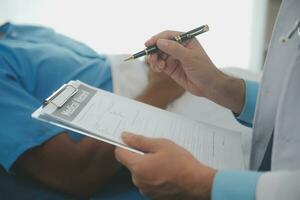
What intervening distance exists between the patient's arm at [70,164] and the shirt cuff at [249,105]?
0.38 metres

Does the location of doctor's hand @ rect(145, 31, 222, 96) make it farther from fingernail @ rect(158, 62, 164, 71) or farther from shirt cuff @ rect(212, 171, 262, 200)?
shirt cuff @ rect(212, 171, 262, 200)

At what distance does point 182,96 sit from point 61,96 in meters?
0.63

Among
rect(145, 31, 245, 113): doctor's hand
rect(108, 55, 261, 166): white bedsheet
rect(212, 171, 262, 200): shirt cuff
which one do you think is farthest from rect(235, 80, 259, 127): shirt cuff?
rect(212, 171, 262, 200): shirt cuff

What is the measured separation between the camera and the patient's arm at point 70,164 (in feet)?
2.97

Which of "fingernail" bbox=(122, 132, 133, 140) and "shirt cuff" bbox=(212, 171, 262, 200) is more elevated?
"fingernail" bbox=(122, 132, 133, 140)

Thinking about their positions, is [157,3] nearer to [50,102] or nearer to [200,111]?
[200,111]

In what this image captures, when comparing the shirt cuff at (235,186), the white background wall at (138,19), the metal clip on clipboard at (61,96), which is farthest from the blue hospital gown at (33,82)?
the shirt cuff at (235,186)

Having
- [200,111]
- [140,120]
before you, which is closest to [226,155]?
[140,120]

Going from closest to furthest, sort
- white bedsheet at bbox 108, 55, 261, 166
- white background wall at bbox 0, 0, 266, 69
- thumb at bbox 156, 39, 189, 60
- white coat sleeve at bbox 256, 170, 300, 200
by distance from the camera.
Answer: white coat sleeve at bbox 256, 170, 300, 200 → thumb at bbox 156, 39, 189, 60 → white bedsheet at bbox 108, 55, 261, 166 → white background wall at bbox 0, 0, 266, 69

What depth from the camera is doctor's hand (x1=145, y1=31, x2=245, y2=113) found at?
2.89ft

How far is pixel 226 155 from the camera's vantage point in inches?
29.6

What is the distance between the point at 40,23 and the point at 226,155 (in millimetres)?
1355

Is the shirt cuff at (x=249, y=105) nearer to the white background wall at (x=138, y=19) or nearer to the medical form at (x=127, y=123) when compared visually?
the medical form at (x=127, y=123)

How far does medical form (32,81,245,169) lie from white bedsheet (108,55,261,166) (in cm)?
31
